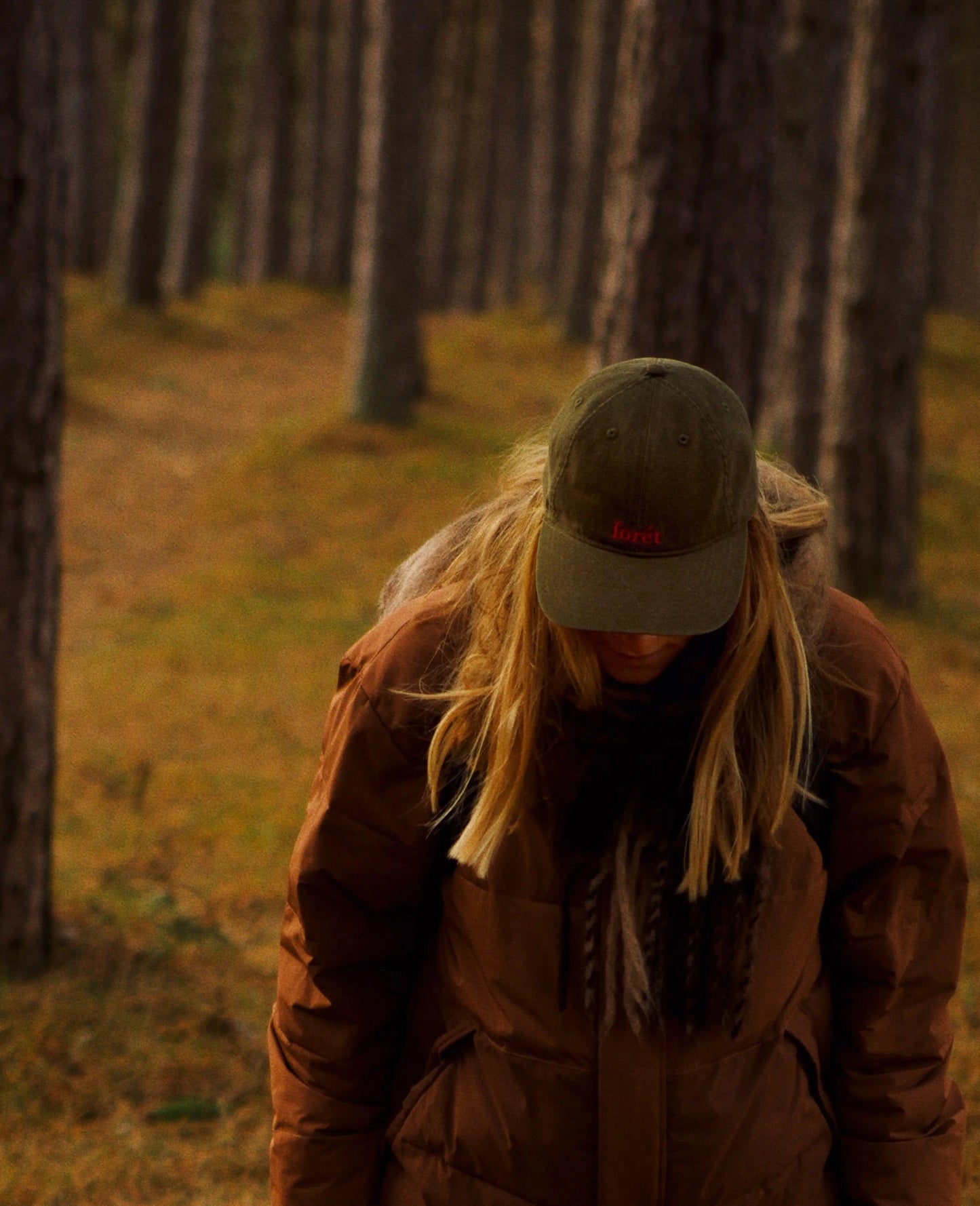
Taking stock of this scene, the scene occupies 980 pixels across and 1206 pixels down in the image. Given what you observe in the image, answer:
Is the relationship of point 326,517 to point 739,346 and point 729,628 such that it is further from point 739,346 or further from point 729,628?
point 729,628

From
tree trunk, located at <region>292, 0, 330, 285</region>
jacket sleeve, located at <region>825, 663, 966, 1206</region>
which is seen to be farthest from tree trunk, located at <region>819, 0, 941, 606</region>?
tree trunk, located at <region>292, 0, 330, 285</region>

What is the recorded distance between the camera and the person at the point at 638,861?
195 cm

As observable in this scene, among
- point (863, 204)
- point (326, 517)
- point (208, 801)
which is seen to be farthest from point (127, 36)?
point (208, 801)

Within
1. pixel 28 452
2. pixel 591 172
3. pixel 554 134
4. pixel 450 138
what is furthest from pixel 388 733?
pixel 450 138

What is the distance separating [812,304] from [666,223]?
7.74 meters

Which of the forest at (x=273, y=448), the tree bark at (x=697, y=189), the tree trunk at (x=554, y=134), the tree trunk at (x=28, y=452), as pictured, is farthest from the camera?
the tree trunk at (x=554, y=134)

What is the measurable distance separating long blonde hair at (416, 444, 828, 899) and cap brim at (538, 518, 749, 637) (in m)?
0.10

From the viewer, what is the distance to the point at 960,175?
3566 cm

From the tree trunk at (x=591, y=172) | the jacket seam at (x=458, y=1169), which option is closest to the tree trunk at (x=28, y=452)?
the jacket seam at (x=458, y=1169)

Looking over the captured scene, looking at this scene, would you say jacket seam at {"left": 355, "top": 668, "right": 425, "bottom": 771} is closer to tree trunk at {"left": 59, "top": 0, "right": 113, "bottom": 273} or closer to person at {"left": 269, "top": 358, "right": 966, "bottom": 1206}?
person at {"left": 269, "top": 358, "right": 966, "bottom": 1206}

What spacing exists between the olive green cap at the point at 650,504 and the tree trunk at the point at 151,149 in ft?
66.3

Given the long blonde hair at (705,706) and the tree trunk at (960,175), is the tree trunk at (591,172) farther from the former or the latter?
the long blonde hair at (705,706)

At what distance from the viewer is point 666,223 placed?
521cm

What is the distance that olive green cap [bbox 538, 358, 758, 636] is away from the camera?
1853mm
